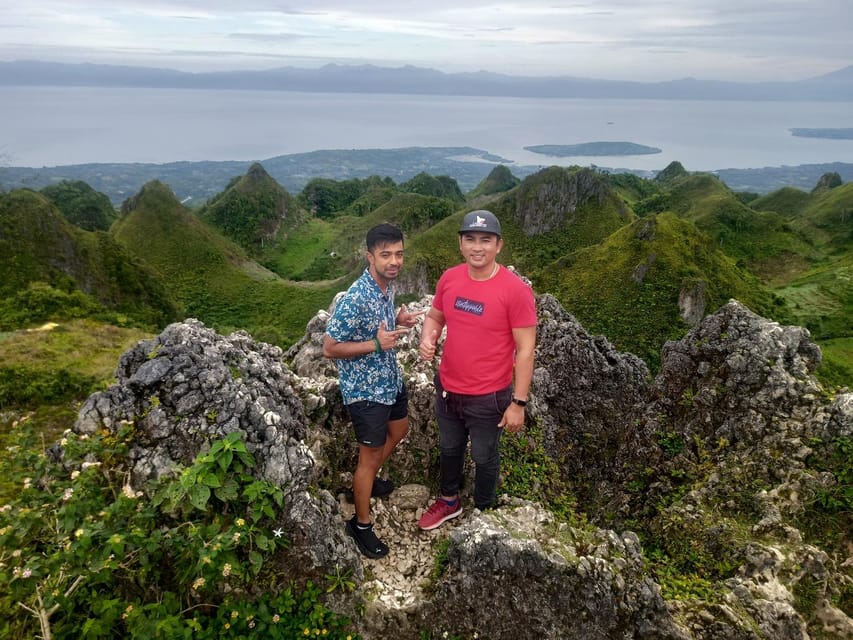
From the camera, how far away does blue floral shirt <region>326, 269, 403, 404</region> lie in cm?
628

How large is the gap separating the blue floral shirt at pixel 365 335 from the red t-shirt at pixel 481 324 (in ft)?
2.62

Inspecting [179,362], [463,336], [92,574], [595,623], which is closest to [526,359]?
[463,336]

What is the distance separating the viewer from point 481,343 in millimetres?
6406

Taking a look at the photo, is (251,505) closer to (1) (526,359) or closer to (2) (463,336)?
(2) (463,336)

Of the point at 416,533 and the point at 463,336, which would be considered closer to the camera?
the point at 463,336

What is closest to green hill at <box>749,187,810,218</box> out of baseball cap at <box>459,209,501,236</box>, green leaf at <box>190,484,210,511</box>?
baseball cap at <box>459,209,501,236</box>

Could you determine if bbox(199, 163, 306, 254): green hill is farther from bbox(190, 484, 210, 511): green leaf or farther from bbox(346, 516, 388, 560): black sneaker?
bbox(190, 484, 210, 511): green leaf

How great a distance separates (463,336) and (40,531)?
17.4ft

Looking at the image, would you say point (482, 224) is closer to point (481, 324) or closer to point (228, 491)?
point (481, 324)

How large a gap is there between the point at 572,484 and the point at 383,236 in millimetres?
7797

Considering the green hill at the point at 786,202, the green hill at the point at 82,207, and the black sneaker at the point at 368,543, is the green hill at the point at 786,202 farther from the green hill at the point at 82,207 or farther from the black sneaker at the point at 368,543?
the green hill at the point at 82,207

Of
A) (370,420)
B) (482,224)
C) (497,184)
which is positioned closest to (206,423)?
(370,420)

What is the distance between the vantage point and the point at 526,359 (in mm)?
6203

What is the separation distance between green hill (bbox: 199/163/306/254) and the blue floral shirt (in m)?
97.1
